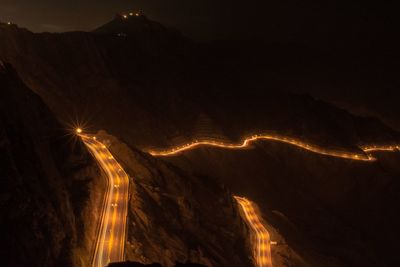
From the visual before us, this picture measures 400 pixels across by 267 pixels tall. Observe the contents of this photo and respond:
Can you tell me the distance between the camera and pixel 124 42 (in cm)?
17388

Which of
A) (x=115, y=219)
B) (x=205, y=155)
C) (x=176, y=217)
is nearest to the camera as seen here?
(x=115, y=219)

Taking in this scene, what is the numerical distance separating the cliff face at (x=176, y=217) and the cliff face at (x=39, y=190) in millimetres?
6209

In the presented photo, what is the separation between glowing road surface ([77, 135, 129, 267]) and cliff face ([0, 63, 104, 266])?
127 cm

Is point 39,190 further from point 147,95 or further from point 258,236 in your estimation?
point 147,95

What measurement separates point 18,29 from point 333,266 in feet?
406

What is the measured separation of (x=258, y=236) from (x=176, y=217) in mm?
22395

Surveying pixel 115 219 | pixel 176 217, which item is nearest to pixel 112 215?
pixel 115 219

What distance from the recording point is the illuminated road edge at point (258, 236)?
6557 cm

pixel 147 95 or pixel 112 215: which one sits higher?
pixel 147 95

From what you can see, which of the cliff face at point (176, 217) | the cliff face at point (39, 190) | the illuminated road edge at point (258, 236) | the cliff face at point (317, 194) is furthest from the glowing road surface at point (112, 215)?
the cliff face at point (317, 194)

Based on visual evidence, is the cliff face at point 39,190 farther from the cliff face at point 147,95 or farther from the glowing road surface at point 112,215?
the cliff face at point 147,95

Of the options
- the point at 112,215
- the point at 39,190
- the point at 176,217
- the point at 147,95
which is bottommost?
the point at 176,217

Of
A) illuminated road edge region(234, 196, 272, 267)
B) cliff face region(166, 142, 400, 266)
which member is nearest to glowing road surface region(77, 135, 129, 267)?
illuminated road edge region(234, 196, 272, 267)

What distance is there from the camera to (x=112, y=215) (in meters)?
48.6
